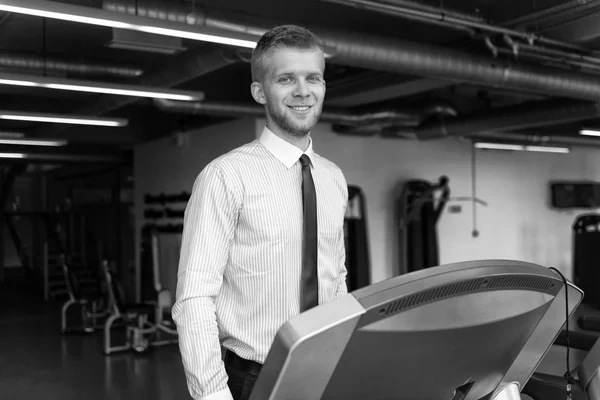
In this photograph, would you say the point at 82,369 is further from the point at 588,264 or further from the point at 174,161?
the point at 588,264

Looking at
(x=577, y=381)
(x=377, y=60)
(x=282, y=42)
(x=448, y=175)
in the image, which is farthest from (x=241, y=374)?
(x=448, y=175)

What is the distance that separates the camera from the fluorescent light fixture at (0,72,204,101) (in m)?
4.77

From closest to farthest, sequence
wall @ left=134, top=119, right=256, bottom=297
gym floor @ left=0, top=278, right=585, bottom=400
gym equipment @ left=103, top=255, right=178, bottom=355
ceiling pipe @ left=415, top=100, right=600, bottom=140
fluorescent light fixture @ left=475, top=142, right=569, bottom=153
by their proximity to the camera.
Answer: gym floor @ left=0, top=278, right=585, bottom=400 < gym equipment @ left=103, top=255, right=178, bottom=355 < ceiling pipe @ left=415, top=100, right=600, bottom=140 < wall @ left=134, top=119, right=256, bottom=297 < fluorescent light fixture @ left=475, top=142, right=569, bottom=153

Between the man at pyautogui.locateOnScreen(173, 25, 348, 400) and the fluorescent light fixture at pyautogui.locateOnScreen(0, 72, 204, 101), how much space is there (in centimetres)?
395

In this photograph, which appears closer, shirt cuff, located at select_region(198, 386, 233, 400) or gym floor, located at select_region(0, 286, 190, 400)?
shirt cuff, located at select_region(198, 386, 233, 400)

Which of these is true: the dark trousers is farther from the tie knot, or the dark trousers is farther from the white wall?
the white wall

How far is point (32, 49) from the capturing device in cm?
681

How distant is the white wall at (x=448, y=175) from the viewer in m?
8.97

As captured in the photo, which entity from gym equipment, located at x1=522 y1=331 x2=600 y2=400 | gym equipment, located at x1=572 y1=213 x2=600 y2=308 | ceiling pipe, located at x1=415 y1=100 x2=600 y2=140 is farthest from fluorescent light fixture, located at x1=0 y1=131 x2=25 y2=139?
gym equipment, located at x1=572 y1=213 x2=600 y2=308

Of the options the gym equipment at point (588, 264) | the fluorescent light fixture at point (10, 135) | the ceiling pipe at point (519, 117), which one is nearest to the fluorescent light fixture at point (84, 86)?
the fluorescent light fixture at point (10, 135)

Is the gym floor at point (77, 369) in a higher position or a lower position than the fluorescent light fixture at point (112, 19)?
lower

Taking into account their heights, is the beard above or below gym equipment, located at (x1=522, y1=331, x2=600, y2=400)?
above

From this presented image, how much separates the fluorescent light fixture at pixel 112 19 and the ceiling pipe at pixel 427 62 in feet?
1.69

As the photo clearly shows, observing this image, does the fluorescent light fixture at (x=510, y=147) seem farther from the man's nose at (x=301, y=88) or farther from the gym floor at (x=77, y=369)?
the man's nose at (x=301, y=88)
